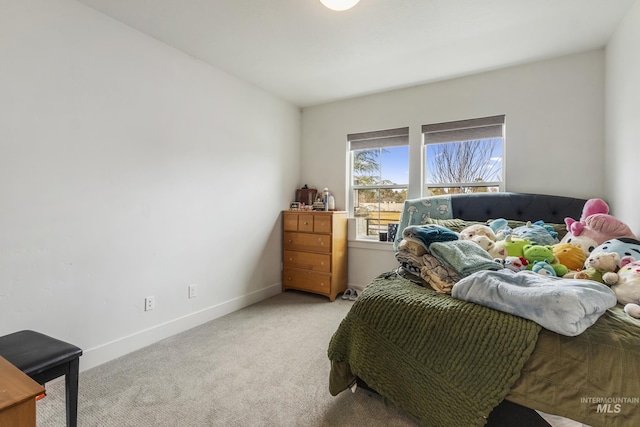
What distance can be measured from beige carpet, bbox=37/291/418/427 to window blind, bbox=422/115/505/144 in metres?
2.29

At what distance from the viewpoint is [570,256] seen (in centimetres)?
170

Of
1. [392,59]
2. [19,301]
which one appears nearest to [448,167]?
[392,59]

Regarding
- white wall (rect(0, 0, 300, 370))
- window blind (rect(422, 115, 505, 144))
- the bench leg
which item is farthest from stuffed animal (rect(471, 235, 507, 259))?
the bench leg

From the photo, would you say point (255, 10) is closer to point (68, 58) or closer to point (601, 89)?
point (68, 58)

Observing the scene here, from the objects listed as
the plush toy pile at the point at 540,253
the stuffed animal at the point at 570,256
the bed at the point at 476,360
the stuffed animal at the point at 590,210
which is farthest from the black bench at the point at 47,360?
the stuffed animal at the point at 590,210

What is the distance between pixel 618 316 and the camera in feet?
3.72

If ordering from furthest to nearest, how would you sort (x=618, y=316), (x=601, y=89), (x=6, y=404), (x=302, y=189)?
(x=302, y=189) → (x=601, y=89) → (x=618, y=316) → (x=6, y=404)

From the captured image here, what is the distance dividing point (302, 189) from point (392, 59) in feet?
6.10

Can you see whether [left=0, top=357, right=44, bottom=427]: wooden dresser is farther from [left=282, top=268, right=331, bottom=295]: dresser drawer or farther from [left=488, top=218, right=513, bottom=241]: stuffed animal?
[left=282, top=268, right=331, bottom=295]: dresser drawer

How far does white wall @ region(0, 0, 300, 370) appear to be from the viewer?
165 cm

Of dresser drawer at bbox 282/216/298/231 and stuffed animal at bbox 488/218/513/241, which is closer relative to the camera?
stuffed animal at bbox 488/218/513/241

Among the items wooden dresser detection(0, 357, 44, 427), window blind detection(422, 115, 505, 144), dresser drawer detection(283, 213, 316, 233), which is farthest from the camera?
dresser drawer detection(283, 213, 316, 233)

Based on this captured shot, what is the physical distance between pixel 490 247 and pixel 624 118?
1.32 metres

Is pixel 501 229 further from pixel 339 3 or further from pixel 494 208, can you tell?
pixel 339 3
